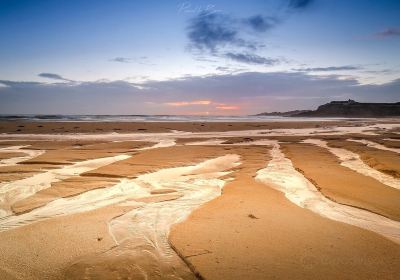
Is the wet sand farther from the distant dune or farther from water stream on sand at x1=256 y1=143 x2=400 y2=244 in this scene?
the distant dune

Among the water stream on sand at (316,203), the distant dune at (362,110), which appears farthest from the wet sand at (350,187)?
the distant dune at (362,110)

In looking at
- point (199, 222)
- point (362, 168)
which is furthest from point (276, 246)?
point (362, 168)

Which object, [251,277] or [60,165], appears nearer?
[251,277]

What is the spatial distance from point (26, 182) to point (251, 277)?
5.97 metres

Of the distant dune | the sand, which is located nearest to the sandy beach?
the sand

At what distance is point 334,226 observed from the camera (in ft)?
14.0

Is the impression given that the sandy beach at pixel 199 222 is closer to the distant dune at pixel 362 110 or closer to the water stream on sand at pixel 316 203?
the water stream on sand at pixel 316 203

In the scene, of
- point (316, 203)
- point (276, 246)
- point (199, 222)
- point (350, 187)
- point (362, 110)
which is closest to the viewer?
point (276, 246)

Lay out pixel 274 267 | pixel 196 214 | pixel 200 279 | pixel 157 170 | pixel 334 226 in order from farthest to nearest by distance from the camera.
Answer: pixel 157 170, pixel 196 214, pixel 334 226, pixel 274 267, pixel 200 279

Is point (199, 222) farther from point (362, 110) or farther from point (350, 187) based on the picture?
point (362, 110)

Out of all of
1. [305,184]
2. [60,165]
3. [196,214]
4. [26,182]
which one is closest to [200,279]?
[196,214]

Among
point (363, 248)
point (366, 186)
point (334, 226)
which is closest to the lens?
point (363, 248)

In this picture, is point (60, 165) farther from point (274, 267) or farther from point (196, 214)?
point (274, 267)

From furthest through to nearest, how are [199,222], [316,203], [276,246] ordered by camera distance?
[316,203]
[199,222]
[276,246]
